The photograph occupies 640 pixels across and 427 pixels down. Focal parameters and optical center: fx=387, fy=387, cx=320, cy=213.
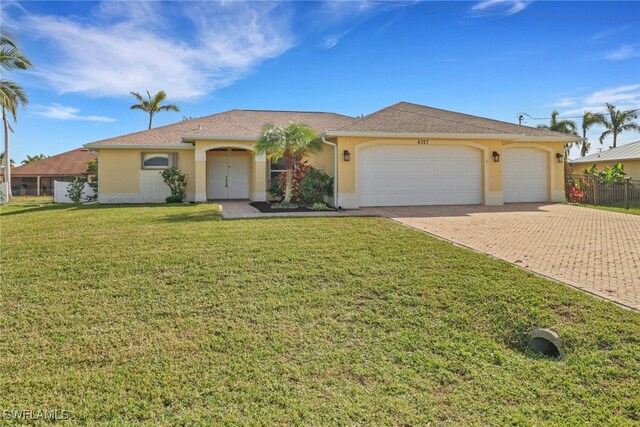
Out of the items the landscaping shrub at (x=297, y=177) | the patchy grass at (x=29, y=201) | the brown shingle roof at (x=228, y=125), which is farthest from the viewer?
the patchy grass at (x=29, y=201)

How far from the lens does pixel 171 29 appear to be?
12.1 m

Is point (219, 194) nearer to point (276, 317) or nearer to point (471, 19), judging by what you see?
point (471, 19)

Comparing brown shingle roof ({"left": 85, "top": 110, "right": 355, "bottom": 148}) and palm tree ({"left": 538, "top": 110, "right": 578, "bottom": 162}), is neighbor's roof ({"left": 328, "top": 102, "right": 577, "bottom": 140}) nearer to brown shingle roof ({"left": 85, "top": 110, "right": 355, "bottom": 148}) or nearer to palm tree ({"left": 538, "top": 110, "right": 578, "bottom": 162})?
brown shingle roof ({"left": 85, "top": 110, "right": 355, "bottom": 148})

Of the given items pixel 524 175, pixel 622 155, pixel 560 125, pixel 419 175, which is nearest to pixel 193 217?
pixel 419 175

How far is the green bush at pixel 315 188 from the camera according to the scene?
606 inches

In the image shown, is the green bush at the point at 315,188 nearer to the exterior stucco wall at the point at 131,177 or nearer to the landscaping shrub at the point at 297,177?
the landscaping shrub at the point at 297,177

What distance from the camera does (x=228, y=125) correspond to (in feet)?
65.3

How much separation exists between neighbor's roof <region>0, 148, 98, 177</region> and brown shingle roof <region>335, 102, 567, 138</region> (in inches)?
1282

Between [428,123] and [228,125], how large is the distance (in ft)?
32.8

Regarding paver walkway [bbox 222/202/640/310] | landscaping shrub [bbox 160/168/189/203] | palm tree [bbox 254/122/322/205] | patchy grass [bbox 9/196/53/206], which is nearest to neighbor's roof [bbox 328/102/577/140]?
palm tree [bbox 254/122/322/205]

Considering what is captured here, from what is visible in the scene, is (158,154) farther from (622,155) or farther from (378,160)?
(622,155)

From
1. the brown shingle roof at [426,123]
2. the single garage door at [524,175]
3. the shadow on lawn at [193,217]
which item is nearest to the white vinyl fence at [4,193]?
the shadow on lawn at [193,217]

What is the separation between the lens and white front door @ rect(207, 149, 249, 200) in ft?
67.2

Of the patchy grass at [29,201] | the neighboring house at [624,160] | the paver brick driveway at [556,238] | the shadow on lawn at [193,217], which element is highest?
the neighboring house at [624,160]
